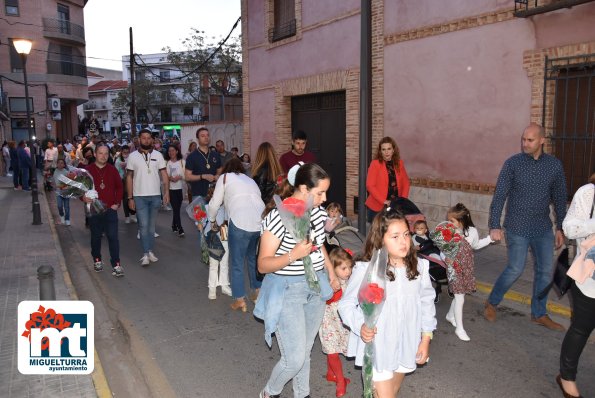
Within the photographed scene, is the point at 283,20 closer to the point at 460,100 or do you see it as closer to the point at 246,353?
the point at 460,100

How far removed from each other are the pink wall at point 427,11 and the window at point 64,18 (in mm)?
40715

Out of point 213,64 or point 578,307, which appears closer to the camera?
point 578,307

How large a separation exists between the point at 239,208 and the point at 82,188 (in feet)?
10.7

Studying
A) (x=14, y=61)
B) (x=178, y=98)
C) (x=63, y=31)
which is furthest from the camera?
(x=178, y=98)

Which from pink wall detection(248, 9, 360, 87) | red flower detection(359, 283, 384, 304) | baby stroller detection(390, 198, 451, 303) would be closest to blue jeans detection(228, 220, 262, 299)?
baby stroller detection(390, 198, 451, 303)

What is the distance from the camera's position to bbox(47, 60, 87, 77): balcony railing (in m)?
43.1

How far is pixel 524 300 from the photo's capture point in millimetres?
6422

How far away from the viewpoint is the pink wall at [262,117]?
15859mm

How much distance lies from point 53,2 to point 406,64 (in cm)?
4169

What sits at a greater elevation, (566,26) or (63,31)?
(63,31)

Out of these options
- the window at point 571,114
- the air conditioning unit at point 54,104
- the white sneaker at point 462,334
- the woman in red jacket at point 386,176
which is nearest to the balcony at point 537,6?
the window at point 571,114

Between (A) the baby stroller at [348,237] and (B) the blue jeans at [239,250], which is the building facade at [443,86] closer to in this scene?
(A) the baby stroller at [348,237]

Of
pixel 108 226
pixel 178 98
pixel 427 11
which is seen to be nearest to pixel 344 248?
pixel 108 226

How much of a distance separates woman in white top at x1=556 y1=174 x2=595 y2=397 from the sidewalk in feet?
12.4
